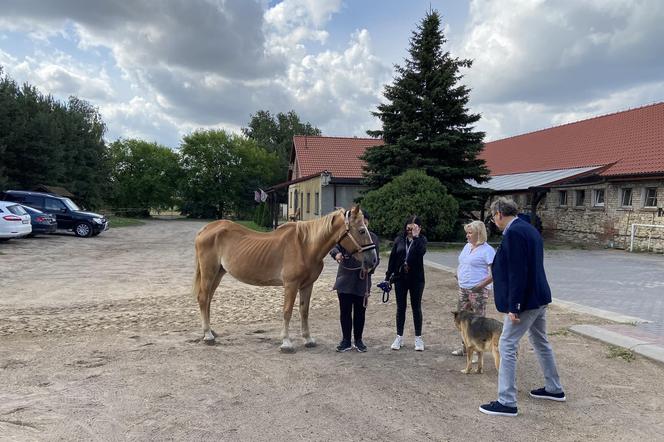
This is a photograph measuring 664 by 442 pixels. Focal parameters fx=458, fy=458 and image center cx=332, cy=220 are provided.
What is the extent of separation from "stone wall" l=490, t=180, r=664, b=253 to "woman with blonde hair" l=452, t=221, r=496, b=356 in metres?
17.5

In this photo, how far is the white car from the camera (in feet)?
54.3

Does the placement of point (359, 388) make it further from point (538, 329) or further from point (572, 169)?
point (572, 169)

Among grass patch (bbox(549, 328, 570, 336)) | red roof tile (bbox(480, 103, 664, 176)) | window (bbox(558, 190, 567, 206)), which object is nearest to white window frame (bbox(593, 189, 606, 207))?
red roof tile (bbox(480, 103, 664, 176))

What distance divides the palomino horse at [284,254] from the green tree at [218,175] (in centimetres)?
5318

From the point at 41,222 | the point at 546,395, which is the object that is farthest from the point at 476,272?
the point at 41,222

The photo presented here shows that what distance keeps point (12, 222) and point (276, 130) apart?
62988 millimetres

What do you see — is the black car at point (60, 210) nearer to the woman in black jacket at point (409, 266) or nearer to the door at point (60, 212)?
the door at point (60, 212)

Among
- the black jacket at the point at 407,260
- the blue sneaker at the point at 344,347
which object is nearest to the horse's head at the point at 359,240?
the black jacket at the point at 407,260

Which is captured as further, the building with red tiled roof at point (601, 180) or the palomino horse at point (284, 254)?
the building with red tiled roof at point (601, 180)

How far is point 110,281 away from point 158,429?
8019 mm

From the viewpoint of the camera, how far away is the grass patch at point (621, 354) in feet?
17.9

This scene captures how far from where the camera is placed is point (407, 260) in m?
5.59

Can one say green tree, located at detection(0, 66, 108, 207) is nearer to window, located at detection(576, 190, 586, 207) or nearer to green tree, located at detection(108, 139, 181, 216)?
green tree, located at detection(108, 139, 181, 216)

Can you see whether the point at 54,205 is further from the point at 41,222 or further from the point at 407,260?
the point at 407,260
